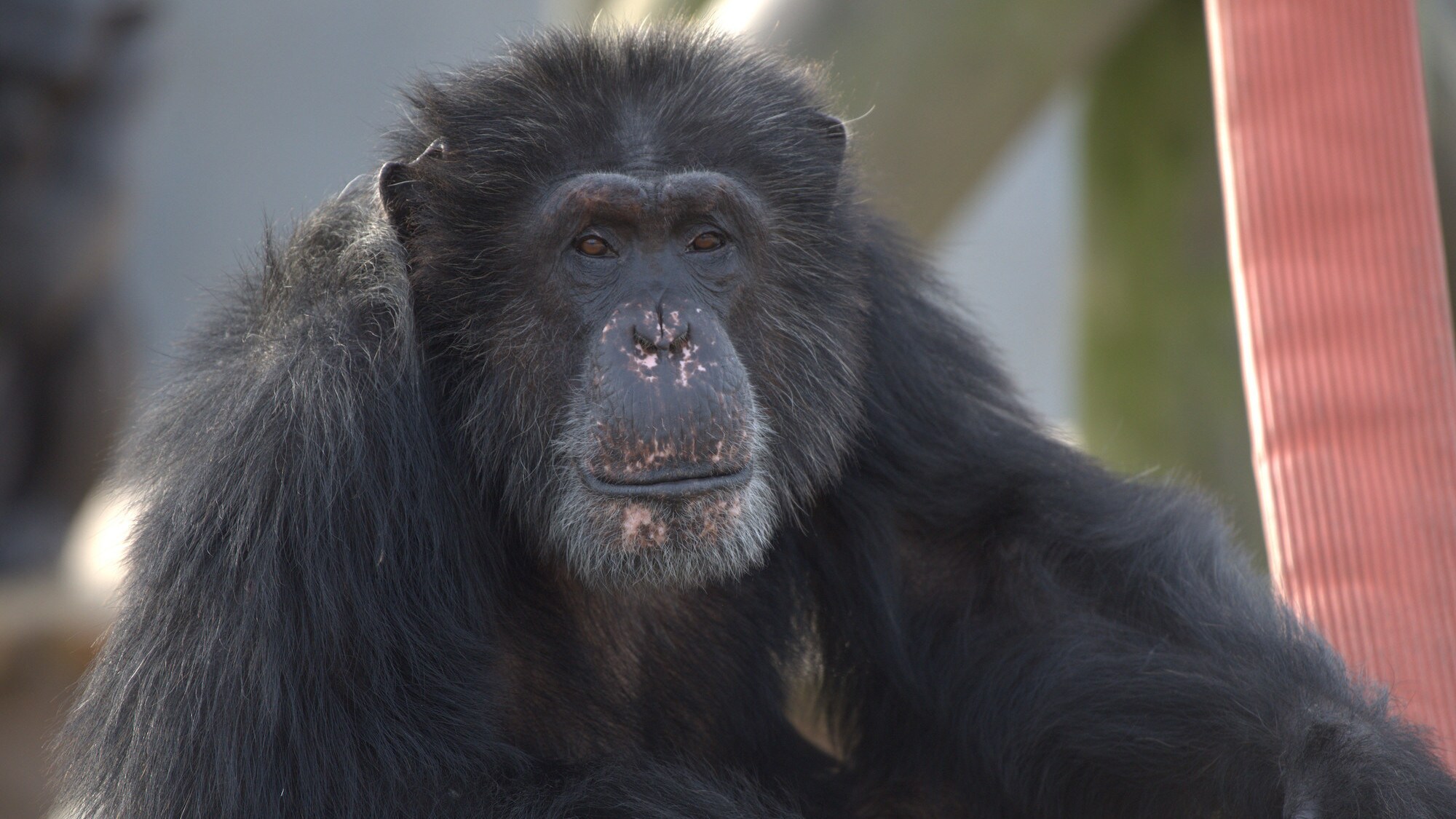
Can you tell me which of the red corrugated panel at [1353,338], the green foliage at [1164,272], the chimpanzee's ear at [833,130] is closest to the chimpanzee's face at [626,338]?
the chimpanzee's ear at [833,130]

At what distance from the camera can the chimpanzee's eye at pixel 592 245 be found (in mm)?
3023

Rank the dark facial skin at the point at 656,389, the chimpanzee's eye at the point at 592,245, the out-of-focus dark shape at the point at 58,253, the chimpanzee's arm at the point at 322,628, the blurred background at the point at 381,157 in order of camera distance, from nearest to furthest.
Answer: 1. the chimpanzee's arm at the point at 322,628
2. the dark facial skin at the point at 656,389
3. the chimpanzee's eye at the point at 592,245
4. the blurred background at the point at 381,157
5. the out-of-focus dark shape at the point at 58,253

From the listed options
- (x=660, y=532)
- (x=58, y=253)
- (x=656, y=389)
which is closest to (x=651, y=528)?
(x=660, y=532)

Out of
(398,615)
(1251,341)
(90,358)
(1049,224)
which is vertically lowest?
(398,615)

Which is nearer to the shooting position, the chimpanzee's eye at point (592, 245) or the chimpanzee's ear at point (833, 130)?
the chimpanzee's eye at point (592, 245)

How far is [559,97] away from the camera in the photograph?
10.2 ft

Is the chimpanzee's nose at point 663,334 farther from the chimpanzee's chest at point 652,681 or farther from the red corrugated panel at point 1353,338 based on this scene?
the red corrugated panel at point 1353,338

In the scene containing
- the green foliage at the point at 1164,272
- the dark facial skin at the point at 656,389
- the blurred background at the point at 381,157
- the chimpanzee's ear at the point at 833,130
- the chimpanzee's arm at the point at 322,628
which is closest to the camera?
the chimpanzee's arm at the point at 322,628

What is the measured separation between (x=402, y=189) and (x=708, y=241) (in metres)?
0.66

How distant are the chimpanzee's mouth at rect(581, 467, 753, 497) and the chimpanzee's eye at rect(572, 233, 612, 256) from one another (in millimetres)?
463

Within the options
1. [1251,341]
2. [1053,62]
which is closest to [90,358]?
[1053,62]

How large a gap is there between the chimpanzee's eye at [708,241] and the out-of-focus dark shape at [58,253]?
6.67m

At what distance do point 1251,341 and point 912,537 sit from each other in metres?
0.91

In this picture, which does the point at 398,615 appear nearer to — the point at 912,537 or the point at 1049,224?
the point at 912,537
